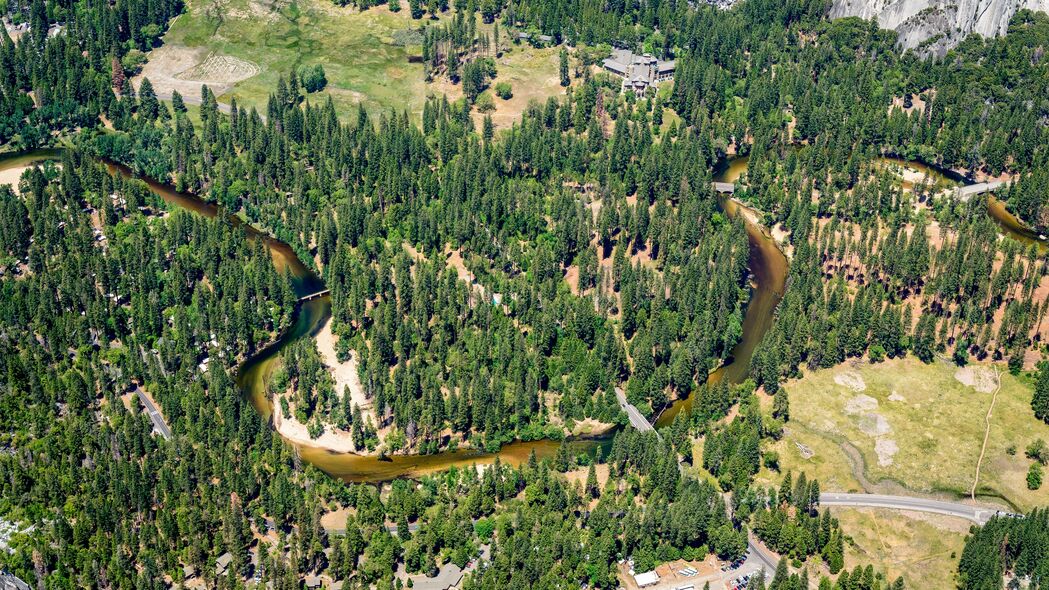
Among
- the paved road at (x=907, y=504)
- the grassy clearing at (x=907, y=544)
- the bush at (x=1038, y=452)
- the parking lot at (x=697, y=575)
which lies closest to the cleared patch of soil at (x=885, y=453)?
the paved road at (x=907, y=504)

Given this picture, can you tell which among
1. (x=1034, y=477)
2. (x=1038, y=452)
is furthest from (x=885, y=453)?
(x=1038, y=452)

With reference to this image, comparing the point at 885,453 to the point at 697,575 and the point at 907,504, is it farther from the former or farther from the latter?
the point at 697,575

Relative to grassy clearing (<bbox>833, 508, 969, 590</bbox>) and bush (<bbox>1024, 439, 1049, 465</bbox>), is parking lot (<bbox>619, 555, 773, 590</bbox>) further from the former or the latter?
bush (<bbox>1024, 439, 1049, 465</bbox>)

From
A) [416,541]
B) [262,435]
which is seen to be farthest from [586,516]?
[262,435]

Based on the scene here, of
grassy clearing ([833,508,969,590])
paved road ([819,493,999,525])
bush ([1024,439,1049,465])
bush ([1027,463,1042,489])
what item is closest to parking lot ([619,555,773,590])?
grassy clearing ([833,508,969,590])

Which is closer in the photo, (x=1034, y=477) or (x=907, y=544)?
(x=907, y=544)
